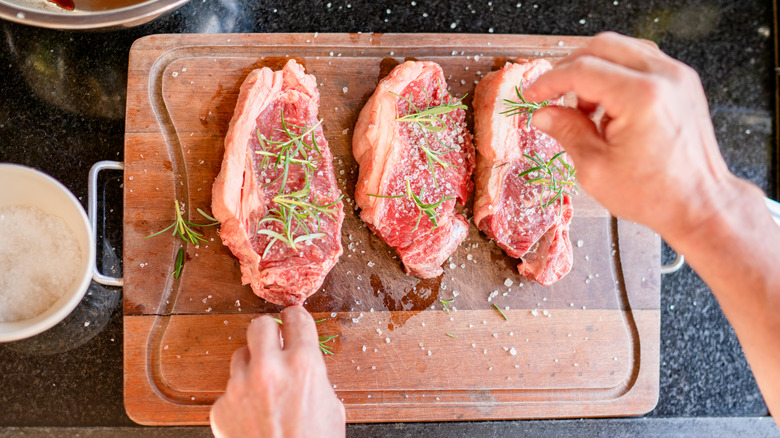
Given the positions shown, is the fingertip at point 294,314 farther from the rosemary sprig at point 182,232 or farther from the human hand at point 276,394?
the rosemary sprig at point 182,232

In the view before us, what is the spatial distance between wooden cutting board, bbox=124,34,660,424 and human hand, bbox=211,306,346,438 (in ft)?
1.44

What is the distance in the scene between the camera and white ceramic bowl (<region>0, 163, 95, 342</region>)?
197 cm

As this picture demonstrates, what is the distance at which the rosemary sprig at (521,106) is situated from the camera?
2.20 m

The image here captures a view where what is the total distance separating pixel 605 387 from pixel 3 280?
8.64 ft

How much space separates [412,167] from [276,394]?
41.9 inches

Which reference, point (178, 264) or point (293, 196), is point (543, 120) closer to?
point (293, 196)

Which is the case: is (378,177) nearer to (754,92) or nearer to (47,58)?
(47,58)

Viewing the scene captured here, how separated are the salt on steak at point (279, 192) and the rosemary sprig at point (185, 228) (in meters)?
0.08

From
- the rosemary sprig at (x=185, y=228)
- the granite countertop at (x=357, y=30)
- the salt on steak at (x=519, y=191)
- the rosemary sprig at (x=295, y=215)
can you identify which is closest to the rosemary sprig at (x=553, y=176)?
the salt on steak at (x=519, y=191)

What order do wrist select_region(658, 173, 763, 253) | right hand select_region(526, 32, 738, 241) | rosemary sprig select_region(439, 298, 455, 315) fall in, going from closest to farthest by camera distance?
right hand select_region(526, 32, 738, 241) < wrist select_region(658, 173, 763, 253) < rosemary sprig select_region(439, 298, 455, 315)

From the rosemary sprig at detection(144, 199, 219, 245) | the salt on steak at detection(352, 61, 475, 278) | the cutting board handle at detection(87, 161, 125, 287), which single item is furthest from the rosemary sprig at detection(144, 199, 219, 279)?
the salt on steak at detection(352, 61, 475, 278)

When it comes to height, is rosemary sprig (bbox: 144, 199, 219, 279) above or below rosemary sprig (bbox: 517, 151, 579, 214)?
below

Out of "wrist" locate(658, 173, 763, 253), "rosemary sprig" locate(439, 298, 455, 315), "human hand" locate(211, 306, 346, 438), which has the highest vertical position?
"wrist" locate(658, 173, 763, 253)

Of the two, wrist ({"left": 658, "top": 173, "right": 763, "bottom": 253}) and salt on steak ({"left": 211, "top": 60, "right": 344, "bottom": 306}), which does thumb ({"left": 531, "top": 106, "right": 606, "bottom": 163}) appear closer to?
wrist ({"left": 658, "top": 173, "right": 763, "bottom": 253})
